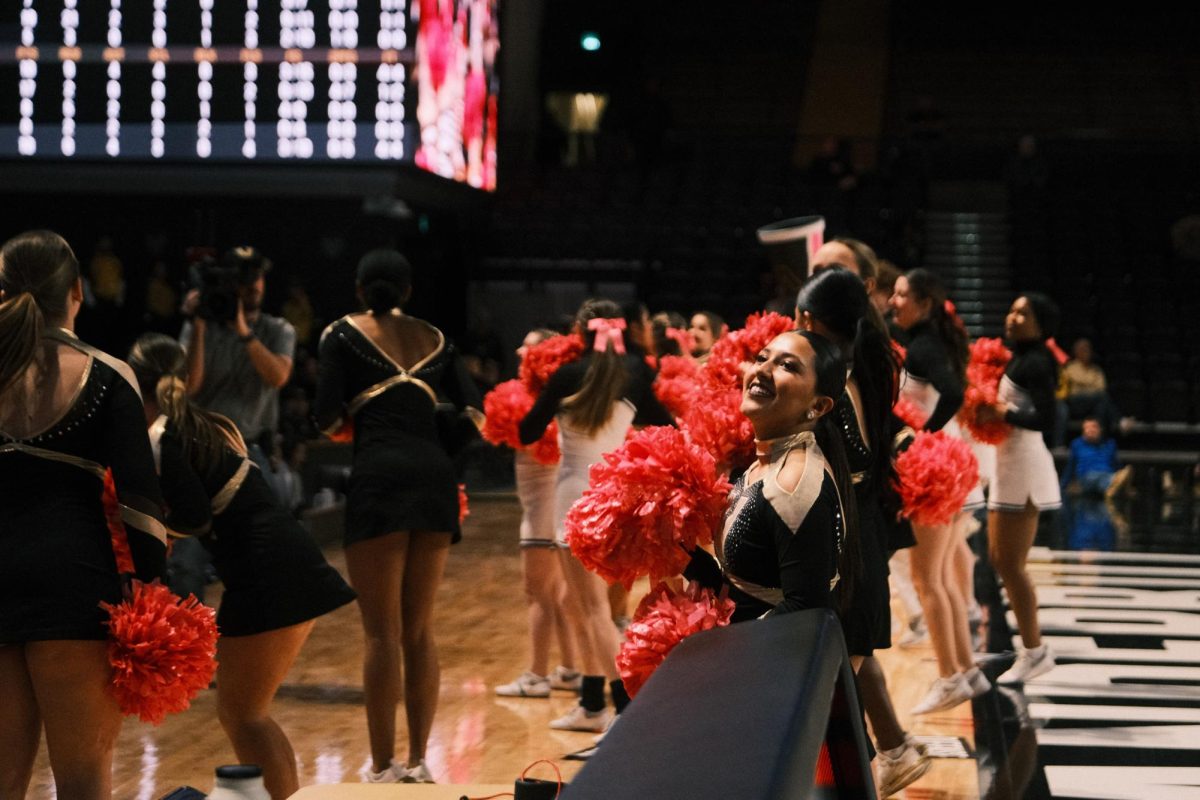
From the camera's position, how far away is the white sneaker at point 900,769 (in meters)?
4.18

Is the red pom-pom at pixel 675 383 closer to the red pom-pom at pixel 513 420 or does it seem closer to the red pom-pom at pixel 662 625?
the red pom-pom at pixel 513 420

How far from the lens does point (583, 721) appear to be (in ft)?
17.7

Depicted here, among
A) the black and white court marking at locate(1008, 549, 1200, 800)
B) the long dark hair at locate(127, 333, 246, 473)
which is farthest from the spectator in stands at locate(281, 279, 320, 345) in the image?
the long dark hair at locate(127, 333, 246, 473)

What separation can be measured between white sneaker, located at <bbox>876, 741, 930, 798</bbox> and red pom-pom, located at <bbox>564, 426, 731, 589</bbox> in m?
1.65

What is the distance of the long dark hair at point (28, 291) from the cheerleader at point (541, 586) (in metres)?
3.01

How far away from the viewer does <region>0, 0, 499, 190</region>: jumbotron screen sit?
11773 millimetres

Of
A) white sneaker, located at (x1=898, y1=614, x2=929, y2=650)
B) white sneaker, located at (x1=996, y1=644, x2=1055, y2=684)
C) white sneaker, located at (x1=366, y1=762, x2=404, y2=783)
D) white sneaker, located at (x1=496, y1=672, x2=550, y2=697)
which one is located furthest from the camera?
white sneaker, located at (x1=898, y1=614, x2=929, y2=650)

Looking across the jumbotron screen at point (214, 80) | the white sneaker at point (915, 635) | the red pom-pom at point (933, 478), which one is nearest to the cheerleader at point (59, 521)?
the red pom-pom at point (933, 478)

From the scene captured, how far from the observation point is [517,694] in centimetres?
595

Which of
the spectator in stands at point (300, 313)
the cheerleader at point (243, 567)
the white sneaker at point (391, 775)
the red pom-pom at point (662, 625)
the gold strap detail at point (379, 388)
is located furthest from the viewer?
the spectator in stands at point (300, 313)

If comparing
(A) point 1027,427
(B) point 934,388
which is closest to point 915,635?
(A) point 1027,427

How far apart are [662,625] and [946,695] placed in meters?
3.22

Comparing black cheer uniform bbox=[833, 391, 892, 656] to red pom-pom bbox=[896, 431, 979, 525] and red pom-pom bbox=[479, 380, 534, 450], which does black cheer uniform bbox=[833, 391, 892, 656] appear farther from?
red pom-pom bbox=[479, 380, 534, 450]

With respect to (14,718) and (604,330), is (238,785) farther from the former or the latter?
(604,330)
